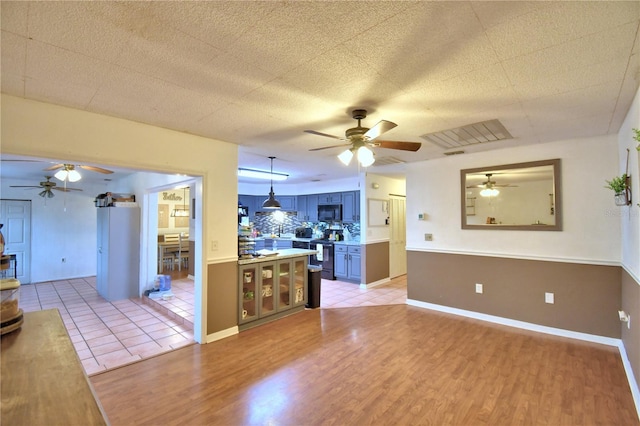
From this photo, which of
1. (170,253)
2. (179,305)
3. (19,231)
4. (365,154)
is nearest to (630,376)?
(365,154)

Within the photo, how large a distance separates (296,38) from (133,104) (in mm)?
1706

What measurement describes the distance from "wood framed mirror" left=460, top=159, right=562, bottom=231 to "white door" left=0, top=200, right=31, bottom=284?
8.67 metres

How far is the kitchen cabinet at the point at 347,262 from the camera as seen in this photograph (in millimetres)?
6297

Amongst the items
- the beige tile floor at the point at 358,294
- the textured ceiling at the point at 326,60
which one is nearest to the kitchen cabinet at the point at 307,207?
the beige tile floor at the point at 358,294

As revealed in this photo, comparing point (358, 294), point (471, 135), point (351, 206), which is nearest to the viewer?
point (471, 135)

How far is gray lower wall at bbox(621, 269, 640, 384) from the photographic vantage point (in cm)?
234

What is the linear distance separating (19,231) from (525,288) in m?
9.44

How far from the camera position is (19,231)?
6.27 meters

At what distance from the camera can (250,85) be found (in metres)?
2.15

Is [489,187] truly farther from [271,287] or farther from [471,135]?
[271,287]

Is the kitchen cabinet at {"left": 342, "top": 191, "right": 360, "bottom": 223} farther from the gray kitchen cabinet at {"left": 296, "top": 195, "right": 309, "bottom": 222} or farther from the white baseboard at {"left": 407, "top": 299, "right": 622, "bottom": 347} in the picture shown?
the white baseboard at {"left": 407, "top": 299, "right": 622, "bottom": 347}

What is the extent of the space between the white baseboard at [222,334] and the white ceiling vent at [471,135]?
3.28m

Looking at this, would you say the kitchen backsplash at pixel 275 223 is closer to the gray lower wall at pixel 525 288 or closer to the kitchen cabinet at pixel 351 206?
the kitchen cabinet at pixel 351 206

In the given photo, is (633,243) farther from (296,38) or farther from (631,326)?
(296,38)
